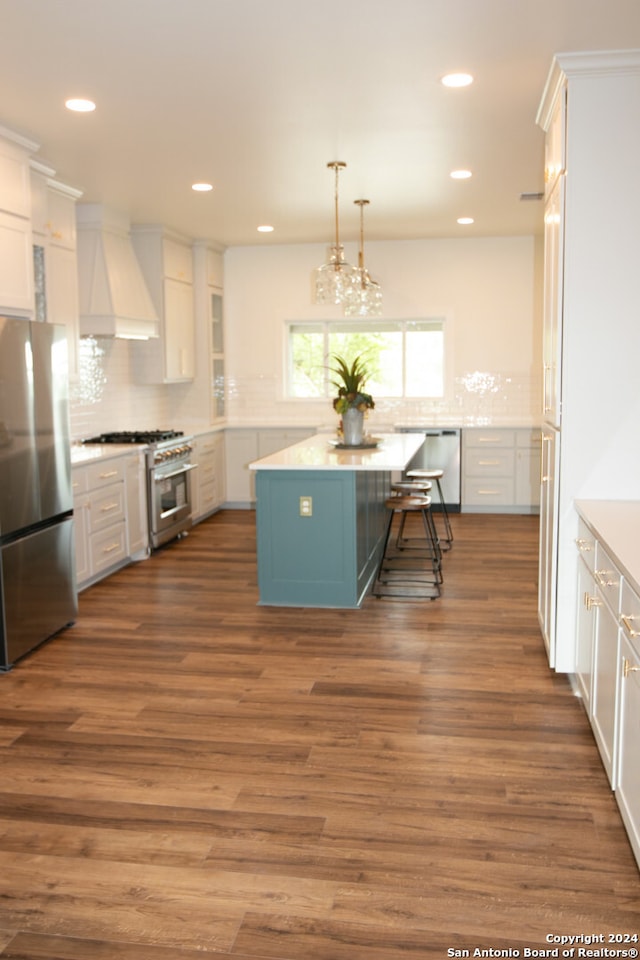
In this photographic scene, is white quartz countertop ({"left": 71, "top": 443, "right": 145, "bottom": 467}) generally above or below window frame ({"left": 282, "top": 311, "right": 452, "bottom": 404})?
below

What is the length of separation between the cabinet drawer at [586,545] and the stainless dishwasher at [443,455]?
4772 mm

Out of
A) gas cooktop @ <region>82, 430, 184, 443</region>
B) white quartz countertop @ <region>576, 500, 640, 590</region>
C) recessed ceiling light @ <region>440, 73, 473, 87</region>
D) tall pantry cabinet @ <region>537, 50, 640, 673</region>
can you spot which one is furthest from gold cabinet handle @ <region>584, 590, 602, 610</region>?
gas cooktop @ <region>82, 430, 184, 443</region>

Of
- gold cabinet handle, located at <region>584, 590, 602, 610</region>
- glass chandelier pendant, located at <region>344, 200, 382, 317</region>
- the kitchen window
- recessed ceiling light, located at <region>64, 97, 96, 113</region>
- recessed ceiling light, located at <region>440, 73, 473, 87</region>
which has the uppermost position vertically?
recessed ceiling light, located at <region>440, 73, 473, 87</region>

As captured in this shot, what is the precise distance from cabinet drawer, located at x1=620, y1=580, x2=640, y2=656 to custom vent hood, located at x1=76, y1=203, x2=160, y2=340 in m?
4.98

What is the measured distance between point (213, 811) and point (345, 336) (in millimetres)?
6834

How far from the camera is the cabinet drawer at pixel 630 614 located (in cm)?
242

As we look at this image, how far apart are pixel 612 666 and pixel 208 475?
6.02 meters

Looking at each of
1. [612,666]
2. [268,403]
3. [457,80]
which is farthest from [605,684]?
[268,403]

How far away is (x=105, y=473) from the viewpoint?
600 cm

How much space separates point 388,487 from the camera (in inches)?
277

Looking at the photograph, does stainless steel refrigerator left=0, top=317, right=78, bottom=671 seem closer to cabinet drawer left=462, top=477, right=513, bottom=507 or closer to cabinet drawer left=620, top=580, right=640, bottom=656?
cabinet drawer left=620, top=580, right=640, bottom=656

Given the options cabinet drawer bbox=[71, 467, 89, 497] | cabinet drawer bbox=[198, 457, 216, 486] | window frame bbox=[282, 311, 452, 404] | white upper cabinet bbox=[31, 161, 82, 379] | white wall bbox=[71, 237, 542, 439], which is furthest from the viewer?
window frame bbox=[282, 311, 452, 404]

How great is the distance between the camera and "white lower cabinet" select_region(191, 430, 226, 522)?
26.6 ft

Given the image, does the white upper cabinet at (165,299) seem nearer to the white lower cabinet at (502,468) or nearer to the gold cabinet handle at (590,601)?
the white lower cabinet at (502,468)
